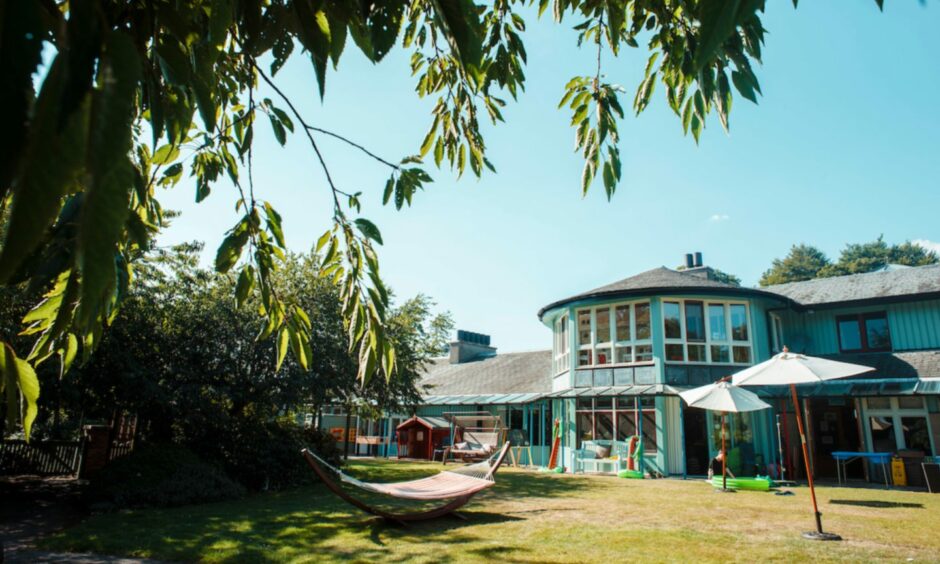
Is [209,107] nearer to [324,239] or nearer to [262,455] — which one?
[324,239]

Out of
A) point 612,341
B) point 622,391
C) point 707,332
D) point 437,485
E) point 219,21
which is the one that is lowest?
point 437,485

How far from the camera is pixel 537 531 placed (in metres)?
7.77

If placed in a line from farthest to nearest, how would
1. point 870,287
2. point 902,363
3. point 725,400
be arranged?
point 870,287, point 902,363, point 725,400

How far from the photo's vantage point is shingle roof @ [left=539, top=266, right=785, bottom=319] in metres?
19.1

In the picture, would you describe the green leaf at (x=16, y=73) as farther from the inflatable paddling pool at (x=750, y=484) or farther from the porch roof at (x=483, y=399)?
the porch roof at (x=483, y=399)

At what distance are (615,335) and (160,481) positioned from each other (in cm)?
Result: 1423

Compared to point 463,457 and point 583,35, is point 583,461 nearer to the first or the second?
point 463,457

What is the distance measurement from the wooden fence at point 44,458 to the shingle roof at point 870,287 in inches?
887

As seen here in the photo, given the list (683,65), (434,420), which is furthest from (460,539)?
(434,420)

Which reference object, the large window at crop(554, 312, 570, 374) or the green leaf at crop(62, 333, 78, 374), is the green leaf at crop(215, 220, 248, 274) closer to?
the green leaf at crop(62, 333, 78, 374)

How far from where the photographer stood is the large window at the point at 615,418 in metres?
18.5

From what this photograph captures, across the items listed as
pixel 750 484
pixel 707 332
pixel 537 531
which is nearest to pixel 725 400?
pixel 750 484

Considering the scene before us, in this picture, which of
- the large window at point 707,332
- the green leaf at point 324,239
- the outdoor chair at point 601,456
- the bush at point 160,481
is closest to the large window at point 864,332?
the large window at point 707,332

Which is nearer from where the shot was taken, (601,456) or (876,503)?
(876,503)
